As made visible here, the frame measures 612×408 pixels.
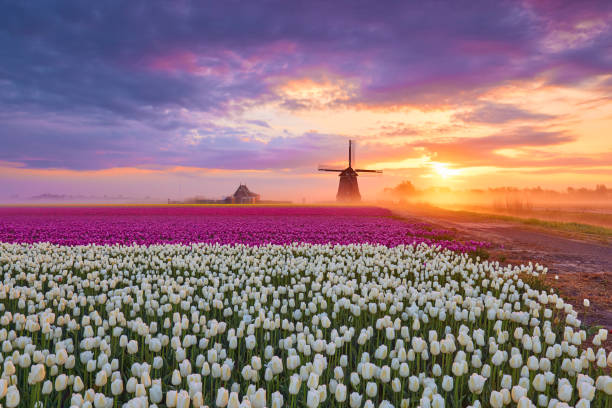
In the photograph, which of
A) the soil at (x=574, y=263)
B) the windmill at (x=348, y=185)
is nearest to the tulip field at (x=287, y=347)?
the soil at (x=574, y=263)

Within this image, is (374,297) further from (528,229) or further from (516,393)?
(528,229)

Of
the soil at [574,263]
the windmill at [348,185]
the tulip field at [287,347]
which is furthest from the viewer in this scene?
the windmill at [348,185]

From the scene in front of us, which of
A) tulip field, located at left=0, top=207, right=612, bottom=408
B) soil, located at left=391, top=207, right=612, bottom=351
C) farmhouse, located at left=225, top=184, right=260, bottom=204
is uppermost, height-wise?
farmhouse, located at left=225, top=184, right=260, bottom=204

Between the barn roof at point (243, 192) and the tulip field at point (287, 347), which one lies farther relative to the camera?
the barn roof at point (243, 192)

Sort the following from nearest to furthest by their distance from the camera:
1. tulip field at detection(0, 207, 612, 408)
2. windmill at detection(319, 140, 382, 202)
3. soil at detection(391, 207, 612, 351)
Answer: tulip field at detection(0, 207, 612, 408) → soil at detection(391, 207, 612, 351) → windmill at detection(319, 140, 382, 202)

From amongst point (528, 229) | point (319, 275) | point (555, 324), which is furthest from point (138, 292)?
point (528, 229)

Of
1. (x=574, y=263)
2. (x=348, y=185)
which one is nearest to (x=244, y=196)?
(x=348, y=185)

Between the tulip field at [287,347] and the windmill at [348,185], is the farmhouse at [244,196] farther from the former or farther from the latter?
the tulip field at [287,347]

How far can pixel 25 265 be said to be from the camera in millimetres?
10742

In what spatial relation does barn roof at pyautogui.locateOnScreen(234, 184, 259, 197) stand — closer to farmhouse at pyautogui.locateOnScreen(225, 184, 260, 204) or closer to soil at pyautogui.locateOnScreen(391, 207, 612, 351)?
farmhouse at pyautogui.locateOnScreen(225, 184, 260, 204)

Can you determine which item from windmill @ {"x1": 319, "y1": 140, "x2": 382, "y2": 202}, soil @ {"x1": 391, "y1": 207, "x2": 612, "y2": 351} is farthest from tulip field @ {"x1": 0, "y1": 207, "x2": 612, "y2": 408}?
windmill @ {"x1": 319, "y1": 140, "x2": 382, "y2": 202}

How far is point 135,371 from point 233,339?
1132 millimetres

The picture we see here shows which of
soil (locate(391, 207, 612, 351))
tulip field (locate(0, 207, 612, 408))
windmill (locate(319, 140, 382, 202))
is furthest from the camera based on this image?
windmill (locate(319, 140, 382, 202))

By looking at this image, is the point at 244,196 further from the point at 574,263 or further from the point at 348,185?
the point at 574,263
